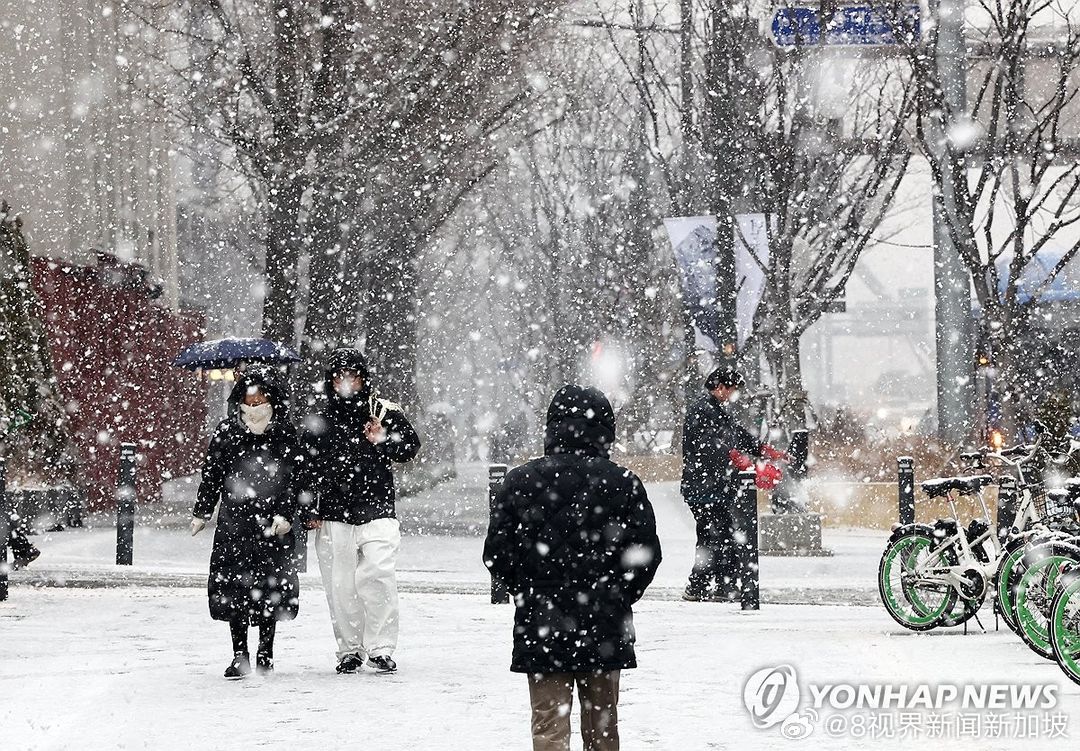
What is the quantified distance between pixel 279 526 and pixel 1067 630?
4.00 m

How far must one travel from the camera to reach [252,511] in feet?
29.2

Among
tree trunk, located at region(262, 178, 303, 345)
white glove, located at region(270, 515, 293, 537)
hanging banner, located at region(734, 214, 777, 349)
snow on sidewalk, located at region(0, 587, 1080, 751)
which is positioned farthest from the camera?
tree trunk, located at region(262, 178, 303, 345)

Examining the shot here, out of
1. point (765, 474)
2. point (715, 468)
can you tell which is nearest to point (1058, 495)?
point (715, 468)

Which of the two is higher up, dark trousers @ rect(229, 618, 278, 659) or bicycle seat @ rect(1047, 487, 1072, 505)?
bicycle seat @ rect(1047, 487, 1072, 505)

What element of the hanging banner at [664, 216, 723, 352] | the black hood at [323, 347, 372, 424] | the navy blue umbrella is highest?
the hanging banner at [664, 216, 723, 352]

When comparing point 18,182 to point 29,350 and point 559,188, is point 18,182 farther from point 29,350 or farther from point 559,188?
point 559,188

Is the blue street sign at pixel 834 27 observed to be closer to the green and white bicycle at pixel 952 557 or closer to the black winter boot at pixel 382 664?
the green and white bicycle at pixel 952 557

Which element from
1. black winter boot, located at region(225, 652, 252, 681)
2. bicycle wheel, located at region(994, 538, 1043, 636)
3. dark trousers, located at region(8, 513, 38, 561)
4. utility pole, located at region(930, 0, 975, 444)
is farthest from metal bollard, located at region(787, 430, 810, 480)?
black winter boot, located at region(225, 652, 252, 681)

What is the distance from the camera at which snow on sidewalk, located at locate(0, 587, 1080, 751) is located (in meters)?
7.32

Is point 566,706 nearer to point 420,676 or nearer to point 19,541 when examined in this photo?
point 420,676

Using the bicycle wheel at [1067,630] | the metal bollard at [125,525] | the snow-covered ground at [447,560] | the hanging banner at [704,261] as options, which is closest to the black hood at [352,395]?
the bicycle wheel at [1067,630]

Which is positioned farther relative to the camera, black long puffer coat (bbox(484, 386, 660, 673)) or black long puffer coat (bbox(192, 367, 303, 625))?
black long puffer coat (bbox(192, 367, 303, 625))

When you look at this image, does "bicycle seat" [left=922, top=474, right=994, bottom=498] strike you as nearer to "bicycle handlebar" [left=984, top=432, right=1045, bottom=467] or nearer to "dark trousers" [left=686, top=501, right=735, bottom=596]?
"bicycle handlebar" [left=984, top=432, right=1045, bottom=467]

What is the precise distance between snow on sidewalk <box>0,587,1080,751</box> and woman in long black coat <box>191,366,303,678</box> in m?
0.41
